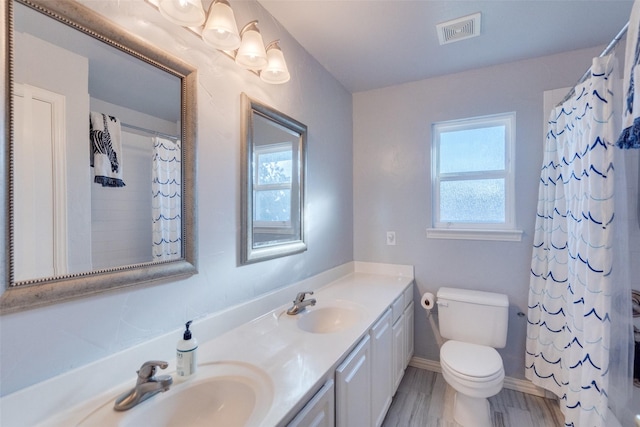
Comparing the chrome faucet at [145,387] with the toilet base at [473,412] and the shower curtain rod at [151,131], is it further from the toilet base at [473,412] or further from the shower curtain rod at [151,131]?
the toilet base at [473,412]

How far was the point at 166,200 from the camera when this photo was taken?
1027 mm

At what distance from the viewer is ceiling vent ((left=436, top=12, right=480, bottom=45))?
1565mm

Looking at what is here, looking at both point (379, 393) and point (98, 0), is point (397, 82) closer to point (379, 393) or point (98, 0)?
point (98, 0)

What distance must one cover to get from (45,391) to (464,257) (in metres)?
2.36

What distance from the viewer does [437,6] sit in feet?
4.84

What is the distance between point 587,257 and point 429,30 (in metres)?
1.47

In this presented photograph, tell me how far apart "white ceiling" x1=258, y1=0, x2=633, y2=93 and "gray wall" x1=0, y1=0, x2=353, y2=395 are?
6.3 inches

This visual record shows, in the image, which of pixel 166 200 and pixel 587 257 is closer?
pixel 166 200

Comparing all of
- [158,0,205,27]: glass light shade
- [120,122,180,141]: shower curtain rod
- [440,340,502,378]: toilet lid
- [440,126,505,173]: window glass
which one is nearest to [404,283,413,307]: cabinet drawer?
[440,340,502,378]: toilet lid

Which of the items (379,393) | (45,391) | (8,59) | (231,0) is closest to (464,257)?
(379,393)

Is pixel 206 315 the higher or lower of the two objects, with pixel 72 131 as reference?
lower

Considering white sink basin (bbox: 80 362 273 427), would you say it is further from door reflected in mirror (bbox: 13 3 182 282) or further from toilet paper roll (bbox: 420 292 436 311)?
toilet paper roll (bbox: 420 292 436 311)

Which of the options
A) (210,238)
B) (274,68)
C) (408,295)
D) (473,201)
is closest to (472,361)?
(408,295)

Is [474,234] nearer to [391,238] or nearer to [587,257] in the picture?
[391,238]
